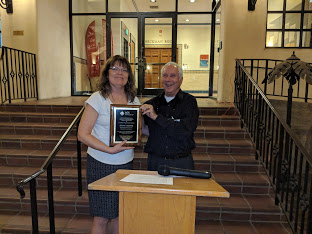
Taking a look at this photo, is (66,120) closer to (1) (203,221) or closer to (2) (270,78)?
(1) (203,221)

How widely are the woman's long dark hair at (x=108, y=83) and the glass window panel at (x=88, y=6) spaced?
229 inches

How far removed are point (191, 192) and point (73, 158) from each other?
2.67 m

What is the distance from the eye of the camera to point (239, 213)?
2596 mm

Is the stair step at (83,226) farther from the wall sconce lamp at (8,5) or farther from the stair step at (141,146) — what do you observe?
the wall sconce lamp at (8,5)

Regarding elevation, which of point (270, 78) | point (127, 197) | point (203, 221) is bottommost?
point (203, 221)

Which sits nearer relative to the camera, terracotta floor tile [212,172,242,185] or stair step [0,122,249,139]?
terracotta floor tile [212,172,242,185]

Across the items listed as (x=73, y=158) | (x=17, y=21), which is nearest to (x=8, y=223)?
(x=73, y=158)

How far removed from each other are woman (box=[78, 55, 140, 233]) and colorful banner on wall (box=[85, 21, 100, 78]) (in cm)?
578

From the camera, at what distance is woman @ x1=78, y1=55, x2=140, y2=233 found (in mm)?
1519

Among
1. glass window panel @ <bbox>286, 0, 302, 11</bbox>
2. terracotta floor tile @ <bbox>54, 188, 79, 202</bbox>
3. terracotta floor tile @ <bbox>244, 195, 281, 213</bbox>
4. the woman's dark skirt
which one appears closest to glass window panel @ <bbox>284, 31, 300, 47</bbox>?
glass window panel @ <bbox>286, 0, 302, 11</bbox>

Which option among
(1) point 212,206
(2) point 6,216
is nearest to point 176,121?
(1) point 212,206

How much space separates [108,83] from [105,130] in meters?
0.34

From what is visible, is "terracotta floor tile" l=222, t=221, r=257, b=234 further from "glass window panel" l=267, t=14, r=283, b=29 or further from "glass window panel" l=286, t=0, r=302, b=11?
"glass window panel" l=286, t=0, r=302, b=11

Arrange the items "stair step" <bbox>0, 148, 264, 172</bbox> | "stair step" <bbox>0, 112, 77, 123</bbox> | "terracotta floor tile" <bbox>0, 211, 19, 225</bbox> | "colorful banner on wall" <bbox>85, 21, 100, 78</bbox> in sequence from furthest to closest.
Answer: "colorful banner on wall" <bbox>85, 21, 100, 78</bbox>, "stair step" <bbox>0, 112, 77, 123</bbox>, "stair step" <bbox>0, 148, 264, 172</bbox>, "terracotta floor tile" <bbox>0, 211, 19, 225</bbox>
